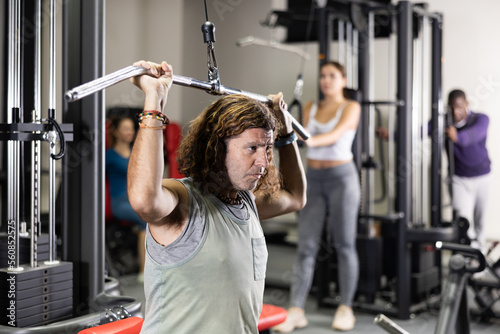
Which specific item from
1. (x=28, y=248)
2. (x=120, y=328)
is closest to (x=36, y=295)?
(x=28, y=248)

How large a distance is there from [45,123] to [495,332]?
2786mm

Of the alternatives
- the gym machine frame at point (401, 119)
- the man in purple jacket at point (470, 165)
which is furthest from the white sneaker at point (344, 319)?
the man in purple jacket at point (470, 165)

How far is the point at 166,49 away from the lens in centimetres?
609

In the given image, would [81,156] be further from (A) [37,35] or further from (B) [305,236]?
(B) [305,236]

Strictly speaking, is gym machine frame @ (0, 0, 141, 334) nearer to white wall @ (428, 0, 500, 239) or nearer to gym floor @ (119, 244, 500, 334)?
gym floor @ (119, 244, 500, 334)

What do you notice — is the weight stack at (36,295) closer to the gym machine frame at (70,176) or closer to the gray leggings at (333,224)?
the gym machine frame at (70,176)

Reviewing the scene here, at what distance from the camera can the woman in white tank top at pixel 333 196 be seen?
11.3ft

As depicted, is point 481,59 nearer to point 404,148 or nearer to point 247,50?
point 404,148

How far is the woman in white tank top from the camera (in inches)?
135

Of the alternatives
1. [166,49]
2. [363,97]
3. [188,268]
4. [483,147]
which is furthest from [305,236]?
[166,49]

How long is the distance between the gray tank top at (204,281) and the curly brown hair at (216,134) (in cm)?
5

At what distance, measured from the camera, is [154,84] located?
43.1 inches

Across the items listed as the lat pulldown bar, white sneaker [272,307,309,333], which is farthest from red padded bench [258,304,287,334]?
white sneaker [272,307,309,333]

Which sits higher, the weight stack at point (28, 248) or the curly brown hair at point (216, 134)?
the curly brown hair at point (216, 134)
